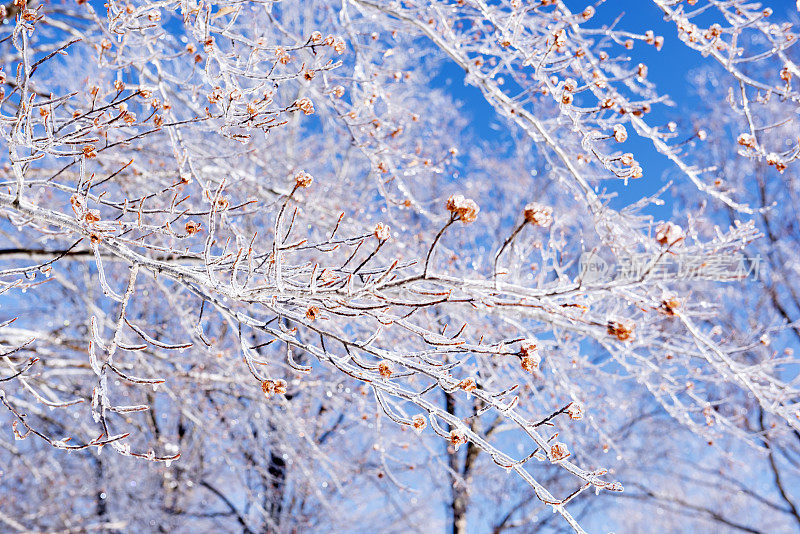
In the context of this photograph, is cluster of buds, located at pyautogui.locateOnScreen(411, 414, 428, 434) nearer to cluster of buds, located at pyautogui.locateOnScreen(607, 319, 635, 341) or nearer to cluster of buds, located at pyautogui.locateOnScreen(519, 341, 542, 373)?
cluster of buds, located at pyautogui.locateOnScreen(519, 341, 542, 373)

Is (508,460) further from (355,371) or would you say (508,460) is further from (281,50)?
(281,50)

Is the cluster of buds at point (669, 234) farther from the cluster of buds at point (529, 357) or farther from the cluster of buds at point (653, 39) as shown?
the cluster of buds at point (653, 39)

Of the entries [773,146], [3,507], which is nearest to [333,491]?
[3,507]

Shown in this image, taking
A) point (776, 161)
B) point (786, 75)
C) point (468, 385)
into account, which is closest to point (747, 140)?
point (776, 161)

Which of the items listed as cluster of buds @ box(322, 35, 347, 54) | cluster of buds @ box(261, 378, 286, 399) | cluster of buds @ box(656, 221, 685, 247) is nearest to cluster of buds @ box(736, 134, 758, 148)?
cluster of buds @ box(656, 221, 685, 247)

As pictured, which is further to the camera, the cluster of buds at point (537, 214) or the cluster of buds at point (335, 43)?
the cluster of buds at point (335, 43)

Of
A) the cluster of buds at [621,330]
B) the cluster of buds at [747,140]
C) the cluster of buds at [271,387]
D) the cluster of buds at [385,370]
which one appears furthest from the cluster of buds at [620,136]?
the cluster of buds at [271,387]

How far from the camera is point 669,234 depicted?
1.32 metres

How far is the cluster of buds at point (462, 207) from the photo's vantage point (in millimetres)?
1302

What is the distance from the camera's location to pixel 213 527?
27.9ft

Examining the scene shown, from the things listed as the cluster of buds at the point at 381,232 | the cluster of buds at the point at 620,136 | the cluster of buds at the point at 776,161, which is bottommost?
the cluster of buds at the point at 381,232

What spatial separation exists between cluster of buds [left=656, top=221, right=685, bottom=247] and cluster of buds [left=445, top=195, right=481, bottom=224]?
462 mm

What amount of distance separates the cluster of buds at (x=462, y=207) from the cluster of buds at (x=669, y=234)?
1.52ft

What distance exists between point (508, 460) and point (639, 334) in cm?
191
